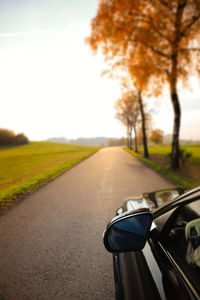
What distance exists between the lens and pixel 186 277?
0.99m

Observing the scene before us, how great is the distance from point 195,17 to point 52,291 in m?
11.4

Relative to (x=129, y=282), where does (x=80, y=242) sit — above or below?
below

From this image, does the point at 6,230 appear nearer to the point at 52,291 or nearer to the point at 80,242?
the point at 80,242

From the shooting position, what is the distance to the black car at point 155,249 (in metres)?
1.05

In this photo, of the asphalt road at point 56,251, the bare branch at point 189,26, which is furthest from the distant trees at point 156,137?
the asphalt road at point 56,251

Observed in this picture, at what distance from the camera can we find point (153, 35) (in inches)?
313

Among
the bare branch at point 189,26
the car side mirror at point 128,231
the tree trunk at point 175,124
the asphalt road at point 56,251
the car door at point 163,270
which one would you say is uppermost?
the bare branch at point 189,26

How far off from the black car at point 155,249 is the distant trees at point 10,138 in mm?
70490

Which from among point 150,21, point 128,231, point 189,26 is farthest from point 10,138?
point 128,231

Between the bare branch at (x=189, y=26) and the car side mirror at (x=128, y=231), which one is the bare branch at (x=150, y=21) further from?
the car side mirror at (x=128, y=231)

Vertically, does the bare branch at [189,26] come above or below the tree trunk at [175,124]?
above

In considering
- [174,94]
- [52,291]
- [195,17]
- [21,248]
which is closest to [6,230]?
[21,248]

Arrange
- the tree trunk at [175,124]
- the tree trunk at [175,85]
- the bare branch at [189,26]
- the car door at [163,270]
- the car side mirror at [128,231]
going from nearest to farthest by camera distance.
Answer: the car door at [163,270], the car side mirror at [128,231], the bare branch at [189,26], the tree trunk at [175,85], the tree trunk at [175,124]

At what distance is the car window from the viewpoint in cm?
105
